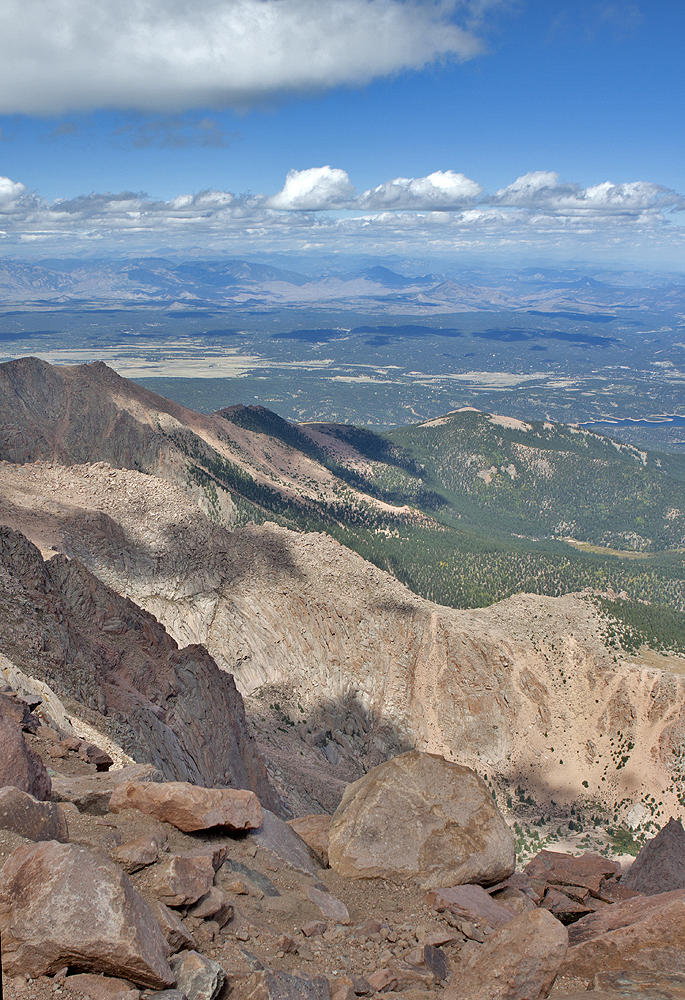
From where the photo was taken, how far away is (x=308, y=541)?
9675cm

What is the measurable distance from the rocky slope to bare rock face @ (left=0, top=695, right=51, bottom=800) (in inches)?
2324

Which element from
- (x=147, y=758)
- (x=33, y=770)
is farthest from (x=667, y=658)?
(x=33, y=770)

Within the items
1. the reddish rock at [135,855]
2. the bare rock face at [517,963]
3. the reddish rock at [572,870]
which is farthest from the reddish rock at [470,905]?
the reddish rock at [135,855]

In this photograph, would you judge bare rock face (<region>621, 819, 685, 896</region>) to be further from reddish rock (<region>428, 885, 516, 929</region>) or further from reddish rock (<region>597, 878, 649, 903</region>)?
reddish rock (<region>428, 885, 516, 929</region>)

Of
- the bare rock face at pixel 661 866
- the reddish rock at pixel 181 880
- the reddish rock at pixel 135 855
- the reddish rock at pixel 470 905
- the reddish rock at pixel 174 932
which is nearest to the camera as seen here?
the reddish rock at pixel 174 932

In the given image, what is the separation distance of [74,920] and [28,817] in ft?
9.61

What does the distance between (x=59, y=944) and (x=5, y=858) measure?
2.18 metres

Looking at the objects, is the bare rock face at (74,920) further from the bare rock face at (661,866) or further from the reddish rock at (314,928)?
the bare rock face at (661,866)

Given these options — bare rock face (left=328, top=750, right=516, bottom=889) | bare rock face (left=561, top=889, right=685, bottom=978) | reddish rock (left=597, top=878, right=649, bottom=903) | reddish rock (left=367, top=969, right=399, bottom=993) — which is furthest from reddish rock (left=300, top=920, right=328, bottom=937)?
reddish rock (left=597, top=878, right=649, bottom=903)

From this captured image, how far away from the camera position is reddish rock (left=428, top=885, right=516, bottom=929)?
18.0 meters

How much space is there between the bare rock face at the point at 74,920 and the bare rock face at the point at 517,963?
6.75 meters

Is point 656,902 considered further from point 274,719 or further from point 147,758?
point 274,719

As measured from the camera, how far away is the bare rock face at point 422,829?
67.7 feet

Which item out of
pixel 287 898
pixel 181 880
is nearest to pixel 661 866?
pixel 287 898
